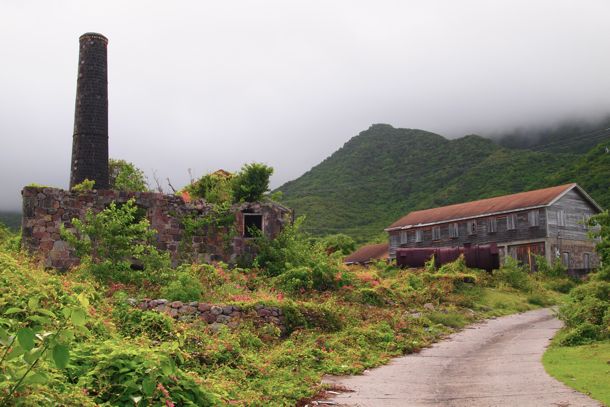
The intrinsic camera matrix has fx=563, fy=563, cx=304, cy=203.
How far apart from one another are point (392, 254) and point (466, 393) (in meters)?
41.6

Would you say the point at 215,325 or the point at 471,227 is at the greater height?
the point at 471,227

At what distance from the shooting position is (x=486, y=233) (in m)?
44.6

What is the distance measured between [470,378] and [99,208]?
50.3ft

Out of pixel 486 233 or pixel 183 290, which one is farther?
pixel 486 233

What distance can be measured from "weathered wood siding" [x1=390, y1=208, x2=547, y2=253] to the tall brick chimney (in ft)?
94.9

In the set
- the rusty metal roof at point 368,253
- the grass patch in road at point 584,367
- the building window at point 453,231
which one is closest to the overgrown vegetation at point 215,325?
the grass patch in road at point 584,367

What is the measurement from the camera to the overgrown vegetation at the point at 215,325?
23.4 ft

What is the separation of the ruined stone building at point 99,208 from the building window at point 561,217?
83.1 ft

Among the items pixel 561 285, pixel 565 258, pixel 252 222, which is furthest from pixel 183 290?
pixel 565 258

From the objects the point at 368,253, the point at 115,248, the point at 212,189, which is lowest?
the point at 368,253

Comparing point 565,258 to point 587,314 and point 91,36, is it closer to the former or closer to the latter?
point 587,314

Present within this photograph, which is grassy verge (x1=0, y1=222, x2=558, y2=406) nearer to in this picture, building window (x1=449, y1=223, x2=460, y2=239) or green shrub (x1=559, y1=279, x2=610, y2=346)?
green shrub (x1=559, y1=279, x2=610, y2=346)

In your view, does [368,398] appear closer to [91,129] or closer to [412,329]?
[412,329]

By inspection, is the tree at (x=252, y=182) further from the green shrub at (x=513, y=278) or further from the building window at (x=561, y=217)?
the building window at (x=561, y=217)
